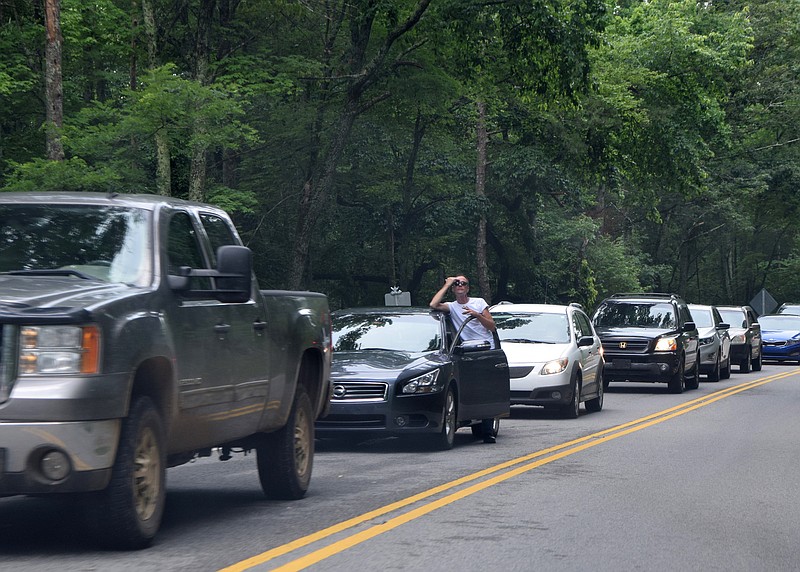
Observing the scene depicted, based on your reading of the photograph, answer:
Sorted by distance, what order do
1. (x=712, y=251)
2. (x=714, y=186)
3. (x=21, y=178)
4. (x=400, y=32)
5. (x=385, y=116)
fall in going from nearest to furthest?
(x=21, y=178) → (x=400, y=32) → (x=385, y=116) → (x=714, y=186) → (x=712, y=251)

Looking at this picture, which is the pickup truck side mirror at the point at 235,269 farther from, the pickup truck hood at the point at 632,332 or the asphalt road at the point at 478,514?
the pickup truck hood at the point at 632,332

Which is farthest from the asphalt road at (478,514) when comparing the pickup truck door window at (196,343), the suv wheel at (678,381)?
the suv wheel at (678,381)

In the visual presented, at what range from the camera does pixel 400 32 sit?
27.4 metres

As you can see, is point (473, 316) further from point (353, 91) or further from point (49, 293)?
point (353, 91)

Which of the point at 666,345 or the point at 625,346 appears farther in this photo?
the point at 625,346

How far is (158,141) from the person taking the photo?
25344mm

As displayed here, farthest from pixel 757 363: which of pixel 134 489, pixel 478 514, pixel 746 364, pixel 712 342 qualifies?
pixel 134 489

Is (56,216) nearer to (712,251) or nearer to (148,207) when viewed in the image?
(148,207)

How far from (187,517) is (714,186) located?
143 ft

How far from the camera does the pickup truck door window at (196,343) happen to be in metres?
7.52

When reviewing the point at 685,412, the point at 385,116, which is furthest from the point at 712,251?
the point at 685,412

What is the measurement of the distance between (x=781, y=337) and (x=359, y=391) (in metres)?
34.3

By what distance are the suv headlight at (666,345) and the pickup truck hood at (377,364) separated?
12239 mm

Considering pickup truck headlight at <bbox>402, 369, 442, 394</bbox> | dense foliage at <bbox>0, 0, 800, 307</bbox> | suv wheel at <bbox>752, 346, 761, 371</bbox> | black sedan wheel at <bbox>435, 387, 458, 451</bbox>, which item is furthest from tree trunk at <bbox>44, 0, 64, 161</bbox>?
suv wheel at <bbox>752, 346, 761, 371</bbox>
